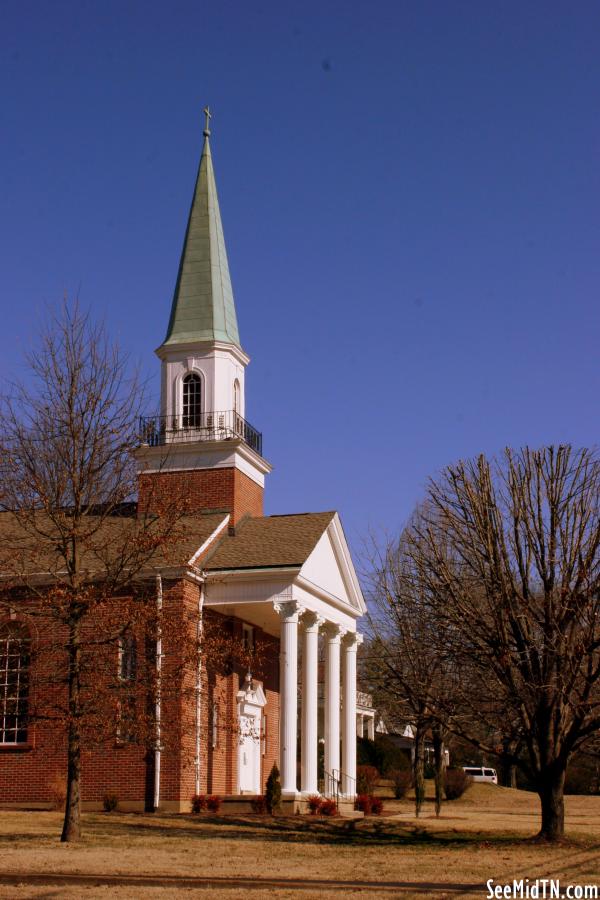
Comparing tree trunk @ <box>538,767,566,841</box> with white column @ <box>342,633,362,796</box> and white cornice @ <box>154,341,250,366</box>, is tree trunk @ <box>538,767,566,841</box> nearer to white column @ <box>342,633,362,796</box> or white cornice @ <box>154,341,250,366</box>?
white column @ <box>342,633,362,796</box>

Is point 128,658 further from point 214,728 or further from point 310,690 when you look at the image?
point 310,690

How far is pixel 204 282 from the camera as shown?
39625mm

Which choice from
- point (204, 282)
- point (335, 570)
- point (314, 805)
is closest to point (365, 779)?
point (335, 570)

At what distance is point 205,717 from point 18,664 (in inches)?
331

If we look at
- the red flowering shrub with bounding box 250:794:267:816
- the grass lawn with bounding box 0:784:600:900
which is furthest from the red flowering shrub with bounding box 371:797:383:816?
the red flowering shrub with bounding box 250:794:267:816

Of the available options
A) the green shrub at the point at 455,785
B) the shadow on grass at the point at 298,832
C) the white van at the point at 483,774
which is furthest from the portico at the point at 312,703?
the white van at the point at 483,774

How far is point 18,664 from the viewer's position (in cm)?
2530

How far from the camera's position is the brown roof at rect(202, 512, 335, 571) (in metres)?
32.5

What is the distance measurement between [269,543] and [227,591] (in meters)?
2.33

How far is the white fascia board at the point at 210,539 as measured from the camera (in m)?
32.3

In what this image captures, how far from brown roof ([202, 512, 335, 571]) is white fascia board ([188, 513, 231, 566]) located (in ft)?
0.75

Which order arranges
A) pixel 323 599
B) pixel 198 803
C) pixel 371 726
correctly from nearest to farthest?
pixel 198 803
pixel 323 599
pixel 371 726

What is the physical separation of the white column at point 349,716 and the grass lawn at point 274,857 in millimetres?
6313

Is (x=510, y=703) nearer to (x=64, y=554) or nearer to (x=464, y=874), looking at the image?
(x=464, y=874)
